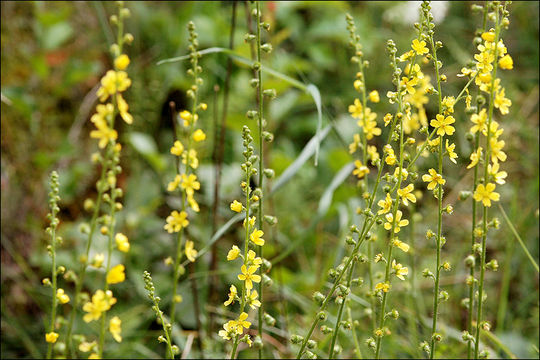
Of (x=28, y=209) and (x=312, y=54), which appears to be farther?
(x=312, y=54)

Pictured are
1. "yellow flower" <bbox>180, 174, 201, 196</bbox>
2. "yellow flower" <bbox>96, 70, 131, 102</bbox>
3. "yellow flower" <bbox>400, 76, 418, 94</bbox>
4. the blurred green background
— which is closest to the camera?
"yellow flower" <bbox>96, 70, 131, 102</bbox>

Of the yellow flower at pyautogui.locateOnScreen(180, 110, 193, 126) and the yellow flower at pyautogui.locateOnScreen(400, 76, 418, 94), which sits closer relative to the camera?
the yellow flower at pyautogui.locateOnScreen(180, 110, 193, 126)

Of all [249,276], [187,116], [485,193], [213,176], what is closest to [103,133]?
[187,116]

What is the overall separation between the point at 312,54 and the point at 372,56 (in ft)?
2.04

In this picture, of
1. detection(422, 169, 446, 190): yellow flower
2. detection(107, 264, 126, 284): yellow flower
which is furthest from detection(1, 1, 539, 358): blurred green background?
detection(107, 264, 126, 284): yellow flower

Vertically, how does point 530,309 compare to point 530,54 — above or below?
below

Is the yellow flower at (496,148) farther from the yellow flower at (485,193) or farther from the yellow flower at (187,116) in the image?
the yellow flower at (187,116)

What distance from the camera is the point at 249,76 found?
3828mm

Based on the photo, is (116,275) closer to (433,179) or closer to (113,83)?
(113,83)

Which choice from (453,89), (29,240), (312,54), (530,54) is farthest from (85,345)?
(530,54)

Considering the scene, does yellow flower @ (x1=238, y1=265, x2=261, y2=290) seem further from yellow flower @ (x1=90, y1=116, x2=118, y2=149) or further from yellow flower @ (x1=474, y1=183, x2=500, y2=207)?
yellow flower @ (x1=474, y1=183, x2=500, y2=207)

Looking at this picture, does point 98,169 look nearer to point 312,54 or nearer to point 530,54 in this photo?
point 312,54

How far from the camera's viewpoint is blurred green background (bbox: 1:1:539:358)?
2.48 m

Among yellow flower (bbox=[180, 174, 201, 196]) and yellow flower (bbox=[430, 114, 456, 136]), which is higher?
yellow flower (bbox=[430, 114, 456, 136])
